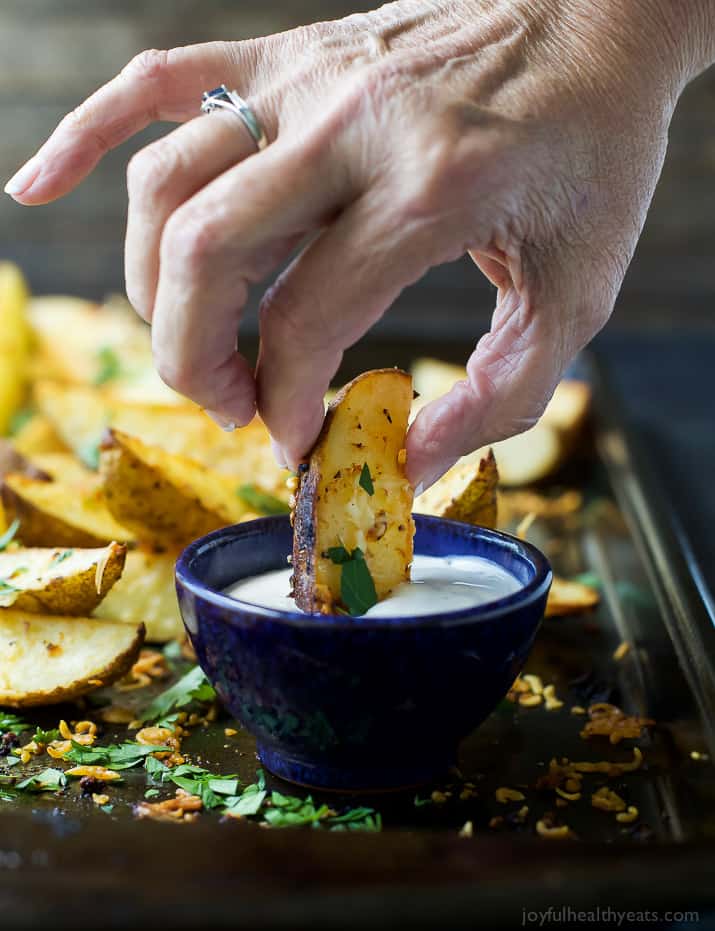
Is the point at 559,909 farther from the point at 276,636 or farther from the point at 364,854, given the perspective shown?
the point at 276,636

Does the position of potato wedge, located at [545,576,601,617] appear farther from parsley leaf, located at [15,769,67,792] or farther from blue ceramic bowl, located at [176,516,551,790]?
parsley leaf, located at [15,769,67,792]

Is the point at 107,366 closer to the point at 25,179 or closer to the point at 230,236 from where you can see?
the point at 25,179

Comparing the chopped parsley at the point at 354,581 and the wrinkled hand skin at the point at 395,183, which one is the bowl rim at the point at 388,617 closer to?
the chopped parsley at the point at 354,581

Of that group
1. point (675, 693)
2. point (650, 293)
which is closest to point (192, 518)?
point (675, 693)

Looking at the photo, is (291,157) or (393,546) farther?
(393,546)

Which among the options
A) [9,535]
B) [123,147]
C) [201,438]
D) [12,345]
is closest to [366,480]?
[9,535]
